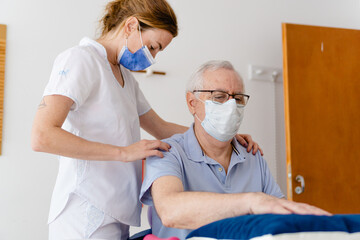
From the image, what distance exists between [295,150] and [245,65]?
70cm

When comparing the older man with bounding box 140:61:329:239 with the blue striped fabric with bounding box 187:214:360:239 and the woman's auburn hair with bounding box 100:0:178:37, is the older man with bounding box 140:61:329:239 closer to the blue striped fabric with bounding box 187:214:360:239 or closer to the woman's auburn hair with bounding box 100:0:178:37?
the woman's auburn hair with bounding box 100:0:178:37

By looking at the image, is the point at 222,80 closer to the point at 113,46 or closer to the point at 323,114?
the point at 113,46

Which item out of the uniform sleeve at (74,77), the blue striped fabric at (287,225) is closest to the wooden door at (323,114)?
the uniform sleeve at (74,77)

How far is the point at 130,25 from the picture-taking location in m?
1.51

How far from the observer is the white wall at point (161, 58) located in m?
2.31

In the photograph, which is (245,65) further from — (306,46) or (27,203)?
(27,203)

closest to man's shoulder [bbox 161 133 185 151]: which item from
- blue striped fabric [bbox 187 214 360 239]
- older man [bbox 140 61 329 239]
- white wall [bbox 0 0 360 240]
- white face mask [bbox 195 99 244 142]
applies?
older man [bbox 140 61 329 239]

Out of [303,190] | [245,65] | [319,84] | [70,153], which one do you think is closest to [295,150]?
[303,190]

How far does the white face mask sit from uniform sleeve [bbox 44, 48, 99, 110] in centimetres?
42

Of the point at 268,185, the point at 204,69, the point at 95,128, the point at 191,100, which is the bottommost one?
the point at 268,185

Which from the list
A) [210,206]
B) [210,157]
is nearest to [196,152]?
[210,157]

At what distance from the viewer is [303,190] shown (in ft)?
8.91

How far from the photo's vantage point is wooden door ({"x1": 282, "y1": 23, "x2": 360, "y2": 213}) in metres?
2.77

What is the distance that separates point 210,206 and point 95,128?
1.77 ft
